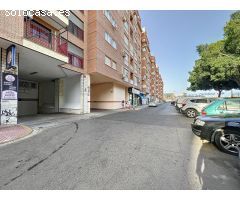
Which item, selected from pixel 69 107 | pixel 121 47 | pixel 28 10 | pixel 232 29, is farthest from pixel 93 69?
pixel 232 29

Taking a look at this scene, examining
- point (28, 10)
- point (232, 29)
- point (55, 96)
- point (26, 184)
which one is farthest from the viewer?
point (55, 96)

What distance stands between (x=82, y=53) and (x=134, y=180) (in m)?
16.1

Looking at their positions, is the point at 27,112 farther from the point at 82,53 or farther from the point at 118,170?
the point at 118,170

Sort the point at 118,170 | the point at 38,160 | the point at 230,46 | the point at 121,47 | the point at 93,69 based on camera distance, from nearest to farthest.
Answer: the point at 118,170
the point at 38,160
the point at 230,46
the point at 93,69
the point at 121,47

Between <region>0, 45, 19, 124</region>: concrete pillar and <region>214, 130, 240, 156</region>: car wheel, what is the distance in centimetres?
983

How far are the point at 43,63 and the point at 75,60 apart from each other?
4662mm

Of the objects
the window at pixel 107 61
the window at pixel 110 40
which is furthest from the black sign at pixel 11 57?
the window at pixel 110 40

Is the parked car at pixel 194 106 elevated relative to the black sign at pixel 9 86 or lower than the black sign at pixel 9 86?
lower

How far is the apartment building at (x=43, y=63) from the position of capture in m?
8.30

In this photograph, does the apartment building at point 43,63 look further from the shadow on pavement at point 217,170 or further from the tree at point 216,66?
the tree at point 216,66

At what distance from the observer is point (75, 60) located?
15773 millimetres

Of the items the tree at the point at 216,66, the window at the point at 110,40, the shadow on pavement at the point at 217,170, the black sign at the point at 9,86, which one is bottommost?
the shadow on pavement at the point at 217,170

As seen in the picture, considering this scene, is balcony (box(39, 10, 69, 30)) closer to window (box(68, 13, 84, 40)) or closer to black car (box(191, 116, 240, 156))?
window (box(68, 13, 84, 40))

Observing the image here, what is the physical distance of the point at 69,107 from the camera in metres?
17.3
